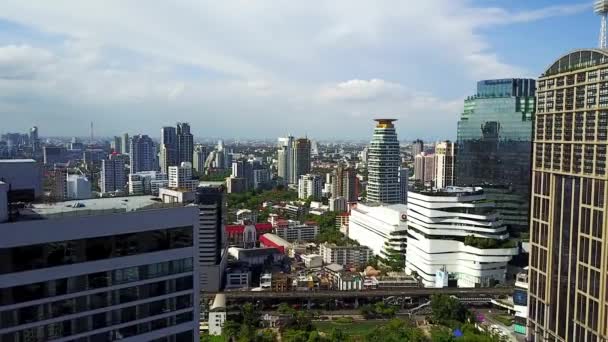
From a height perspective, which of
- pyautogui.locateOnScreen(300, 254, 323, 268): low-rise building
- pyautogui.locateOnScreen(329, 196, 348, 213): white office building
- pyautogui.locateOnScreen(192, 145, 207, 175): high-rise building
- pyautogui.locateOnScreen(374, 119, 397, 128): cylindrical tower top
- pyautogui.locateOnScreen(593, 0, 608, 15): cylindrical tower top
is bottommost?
pyautogui.locateOnScreen(300, 254, 323, 268): low-rise building

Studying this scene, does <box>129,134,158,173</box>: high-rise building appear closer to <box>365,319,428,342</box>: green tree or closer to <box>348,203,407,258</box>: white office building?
<box>348,203,407,258</box>: white office building

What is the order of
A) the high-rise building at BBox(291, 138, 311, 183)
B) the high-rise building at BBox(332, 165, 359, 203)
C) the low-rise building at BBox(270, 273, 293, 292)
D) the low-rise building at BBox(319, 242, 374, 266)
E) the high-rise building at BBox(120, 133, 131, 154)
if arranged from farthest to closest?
1. the high-rise building at BBox(120, 133, 131, 154)
2. the high-rise building at BBox(291, 138, 311, 183)
3. the high-rise building at BBox(332, 165, 359, 203)
4. the low-rise building at BBox(319, 242, 374, 266)
5. the low-rise building at BBox(270, 273, 293, 292)

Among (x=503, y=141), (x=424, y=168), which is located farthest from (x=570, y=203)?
(x=424, y=168)

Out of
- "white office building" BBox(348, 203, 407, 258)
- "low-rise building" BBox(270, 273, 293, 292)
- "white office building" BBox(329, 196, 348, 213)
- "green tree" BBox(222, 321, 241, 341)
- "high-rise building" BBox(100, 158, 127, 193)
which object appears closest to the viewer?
"green tree" BBox(222, 321, 241, 341)

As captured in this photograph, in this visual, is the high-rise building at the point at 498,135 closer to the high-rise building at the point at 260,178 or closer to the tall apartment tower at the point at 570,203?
the tall apartment tower at the point at 570,203

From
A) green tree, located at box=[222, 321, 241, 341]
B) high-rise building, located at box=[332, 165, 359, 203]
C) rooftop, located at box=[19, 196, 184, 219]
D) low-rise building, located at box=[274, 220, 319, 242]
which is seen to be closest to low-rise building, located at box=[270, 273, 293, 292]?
green tree, located at box=[222, 321, 241, 341]

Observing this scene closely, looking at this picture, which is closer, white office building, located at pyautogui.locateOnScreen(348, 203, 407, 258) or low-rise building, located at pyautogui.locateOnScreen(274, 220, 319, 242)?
white office building, located at pyautogui.locateOnScreen(348, 203, 407, 258)

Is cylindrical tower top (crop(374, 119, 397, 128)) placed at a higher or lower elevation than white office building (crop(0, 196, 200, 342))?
higher
